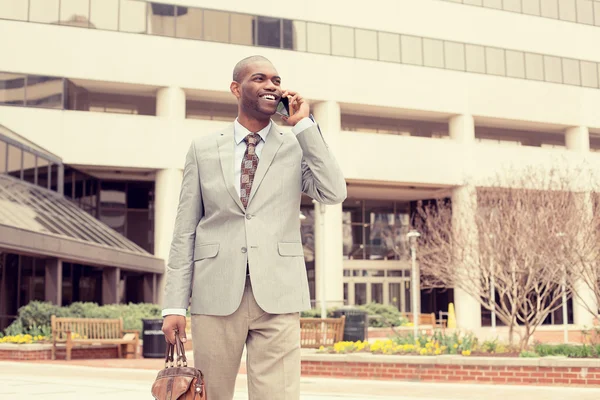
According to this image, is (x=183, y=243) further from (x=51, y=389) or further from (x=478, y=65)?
(x=478, y=65)

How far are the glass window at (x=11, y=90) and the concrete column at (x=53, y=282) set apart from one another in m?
10.5

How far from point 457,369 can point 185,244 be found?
906 cm

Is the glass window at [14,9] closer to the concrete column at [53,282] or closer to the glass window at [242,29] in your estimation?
the glass window at [242,29]

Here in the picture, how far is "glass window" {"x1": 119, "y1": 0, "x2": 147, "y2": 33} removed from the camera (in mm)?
31953

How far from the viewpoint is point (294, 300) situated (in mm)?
3615

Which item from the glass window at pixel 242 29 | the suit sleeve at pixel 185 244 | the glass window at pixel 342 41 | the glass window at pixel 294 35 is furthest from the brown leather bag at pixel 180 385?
the glass window at pixel 342 41

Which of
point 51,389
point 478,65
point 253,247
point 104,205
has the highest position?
point 478,65

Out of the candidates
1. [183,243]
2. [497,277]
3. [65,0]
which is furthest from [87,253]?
[183,243]

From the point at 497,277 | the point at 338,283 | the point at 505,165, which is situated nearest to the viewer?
the point at 497,277

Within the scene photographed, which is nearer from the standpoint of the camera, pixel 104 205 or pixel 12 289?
pixel 12 289

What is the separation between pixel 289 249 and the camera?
3.68 meters

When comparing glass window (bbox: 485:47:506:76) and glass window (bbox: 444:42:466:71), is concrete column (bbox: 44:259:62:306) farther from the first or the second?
glass window (bbox: 485:47:506:76)

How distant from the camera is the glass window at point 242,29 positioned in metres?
33.8

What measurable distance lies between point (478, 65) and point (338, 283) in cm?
1240
